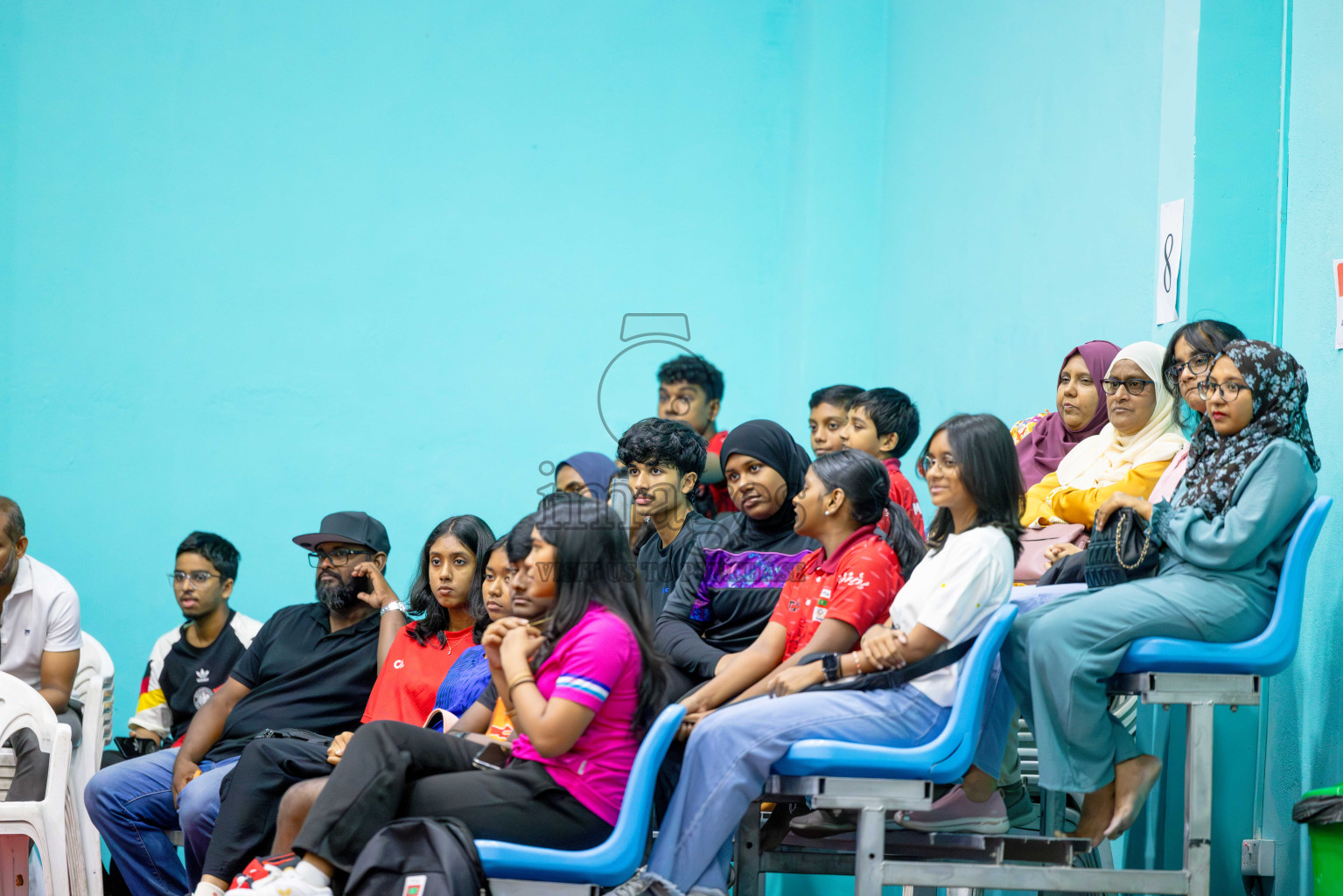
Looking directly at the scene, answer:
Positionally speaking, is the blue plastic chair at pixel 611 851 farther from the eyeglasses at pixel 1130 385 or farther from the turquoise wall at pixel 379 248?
the turquoise wall at pixel 379 248

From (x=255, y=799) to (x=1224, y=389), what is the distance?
2425mm

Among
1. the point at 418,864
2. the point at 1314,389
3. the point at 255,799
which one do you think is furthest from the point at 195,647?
the point at 1314,389

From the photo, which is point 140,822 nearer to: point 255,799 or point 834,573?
point 255,799

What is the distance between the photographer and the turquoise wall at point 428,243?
5152 mm

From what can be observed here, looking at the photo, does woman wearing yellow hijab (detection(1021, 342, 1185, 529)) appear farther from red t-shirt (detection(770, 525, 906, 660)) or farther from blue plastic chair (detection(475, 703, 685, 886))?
blue plastic chair (detection(475, 703, 685, 886))

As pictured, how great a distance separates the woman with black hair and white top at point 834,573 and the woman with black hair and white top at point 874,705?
101mm

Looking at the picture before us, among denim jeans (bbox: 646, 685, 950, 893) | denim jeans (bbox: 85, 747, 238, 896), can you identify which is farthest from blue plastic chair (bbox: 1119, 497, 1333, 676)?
denim jeans (bbox: 85, 747, 238, 896)

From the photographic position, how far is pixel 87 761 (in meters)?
3.89

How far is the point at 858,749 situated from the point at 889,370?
3035 mm

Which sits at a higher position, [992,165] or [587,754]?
[992,165]

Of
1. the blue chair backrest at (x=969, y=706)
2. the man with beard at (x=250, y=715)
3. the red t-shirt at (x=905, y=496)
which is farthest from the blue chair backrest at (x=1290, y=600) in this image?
the man with beard at (x=250, y=715)

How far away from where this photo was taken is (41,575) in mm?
4148

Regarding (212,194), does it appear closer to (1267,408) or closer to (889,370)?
(889,370)

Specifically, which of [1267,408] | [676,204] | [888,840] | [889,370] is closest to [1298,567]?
[1267,408]
